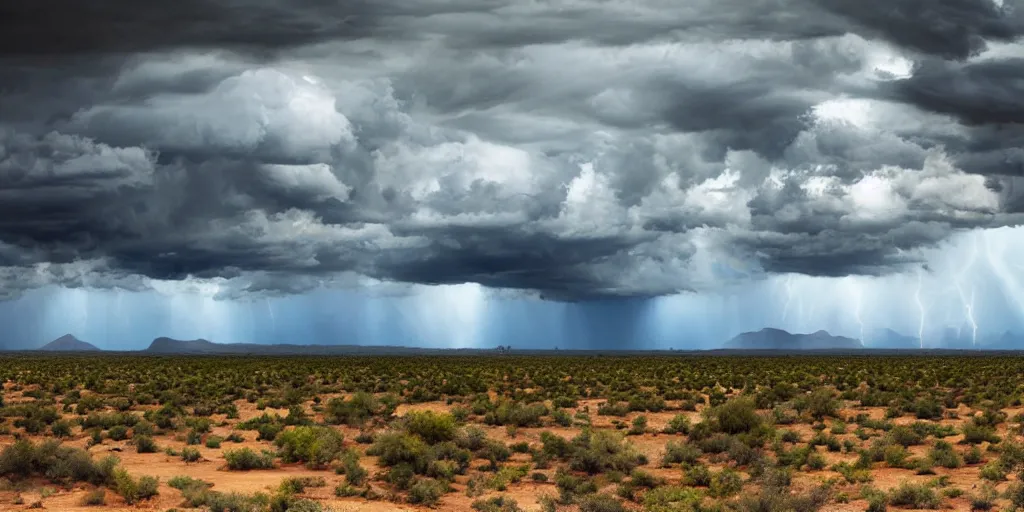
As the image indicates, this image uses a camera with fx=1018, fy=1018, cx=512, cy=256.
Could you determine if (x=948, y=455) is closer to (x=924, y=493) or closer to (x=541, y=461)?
(x=924, y=493)

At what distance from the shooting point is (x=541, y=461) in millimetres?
35594

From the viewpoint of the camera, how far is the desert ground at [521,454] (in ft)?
92.7

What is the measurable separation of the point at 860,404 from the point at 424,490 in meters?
36.8

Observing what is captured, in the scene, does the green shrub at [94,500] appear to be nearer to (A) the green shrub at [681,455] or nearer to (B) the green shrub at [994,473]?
(A) the green shrub at [681,455]

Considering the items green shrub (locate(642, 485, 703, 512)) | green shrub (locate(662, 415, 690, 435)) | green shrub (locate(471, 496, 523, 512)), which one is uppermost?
green shrub (locate(662, 415, 690, 435))

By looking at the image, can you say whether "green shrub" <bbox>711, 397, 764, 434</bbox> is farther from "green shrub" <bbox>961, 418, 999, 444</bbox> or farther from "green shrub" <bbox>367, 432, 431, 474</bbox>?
"green shrub" <bbox>367, 432, 431, 474</bbox>

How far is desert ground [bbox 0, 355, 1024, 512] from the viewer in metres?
28.2

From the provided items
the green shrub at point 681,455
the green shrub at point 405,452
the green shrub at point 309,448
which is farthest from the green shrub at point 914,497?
the green shrub at point 309,448

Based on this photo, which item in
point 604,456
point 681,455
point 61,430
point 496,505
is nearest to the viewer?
point 496,505

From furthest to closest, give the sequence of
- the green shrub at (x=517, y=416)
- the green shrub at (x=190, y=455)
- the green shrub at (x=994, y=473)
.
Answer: the green shrub at (x=517, y=416) → the green shrub at (x=190, y=455) → the green shrub at (x=994, y=473)

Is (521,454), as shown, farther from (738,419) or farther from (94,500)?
(94,500)

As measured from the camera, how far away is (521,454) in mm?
39375

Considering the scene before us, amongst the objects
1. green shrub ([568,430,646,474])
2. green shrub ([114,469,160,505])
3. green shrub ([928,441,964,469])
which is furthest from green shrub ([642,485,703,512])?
green shrub ([114,469,160,505])

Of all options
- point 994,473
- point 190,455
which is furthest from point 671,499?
point 190,455
